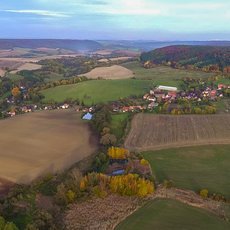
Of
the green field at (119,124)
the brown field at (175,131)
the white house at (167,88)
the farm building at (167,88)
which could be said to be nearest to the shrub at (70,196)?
the brown field at (175,131)

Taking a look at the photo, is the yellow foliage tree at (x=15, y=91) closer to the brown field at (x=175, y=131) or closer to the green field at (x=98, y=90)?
the green field at (x=98, y=90)

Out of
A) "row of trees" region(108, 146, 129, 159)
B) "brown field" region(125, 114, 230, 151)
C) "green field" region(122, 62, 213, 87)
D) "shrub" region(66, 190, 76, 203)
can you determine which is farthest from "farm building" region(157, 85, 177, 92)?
"shrub" region(66, 190, 76, 203)

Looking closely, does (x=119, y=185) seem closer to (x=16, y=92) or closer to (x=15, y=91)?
(x=16, y=92)

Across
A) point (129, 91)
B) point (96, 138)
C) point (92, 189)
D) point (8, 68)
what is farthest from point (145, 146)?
point (8, 68)

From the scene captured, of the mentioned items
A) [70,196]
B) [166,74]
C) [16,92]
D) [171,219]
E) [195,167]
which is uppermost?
[166,74]

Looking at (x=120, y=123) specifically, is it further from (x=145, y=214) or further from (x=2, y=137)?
(x=145, y=214)

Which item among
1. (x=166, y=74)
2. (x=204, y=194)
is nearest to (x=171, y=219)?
(x=204, y=194)
